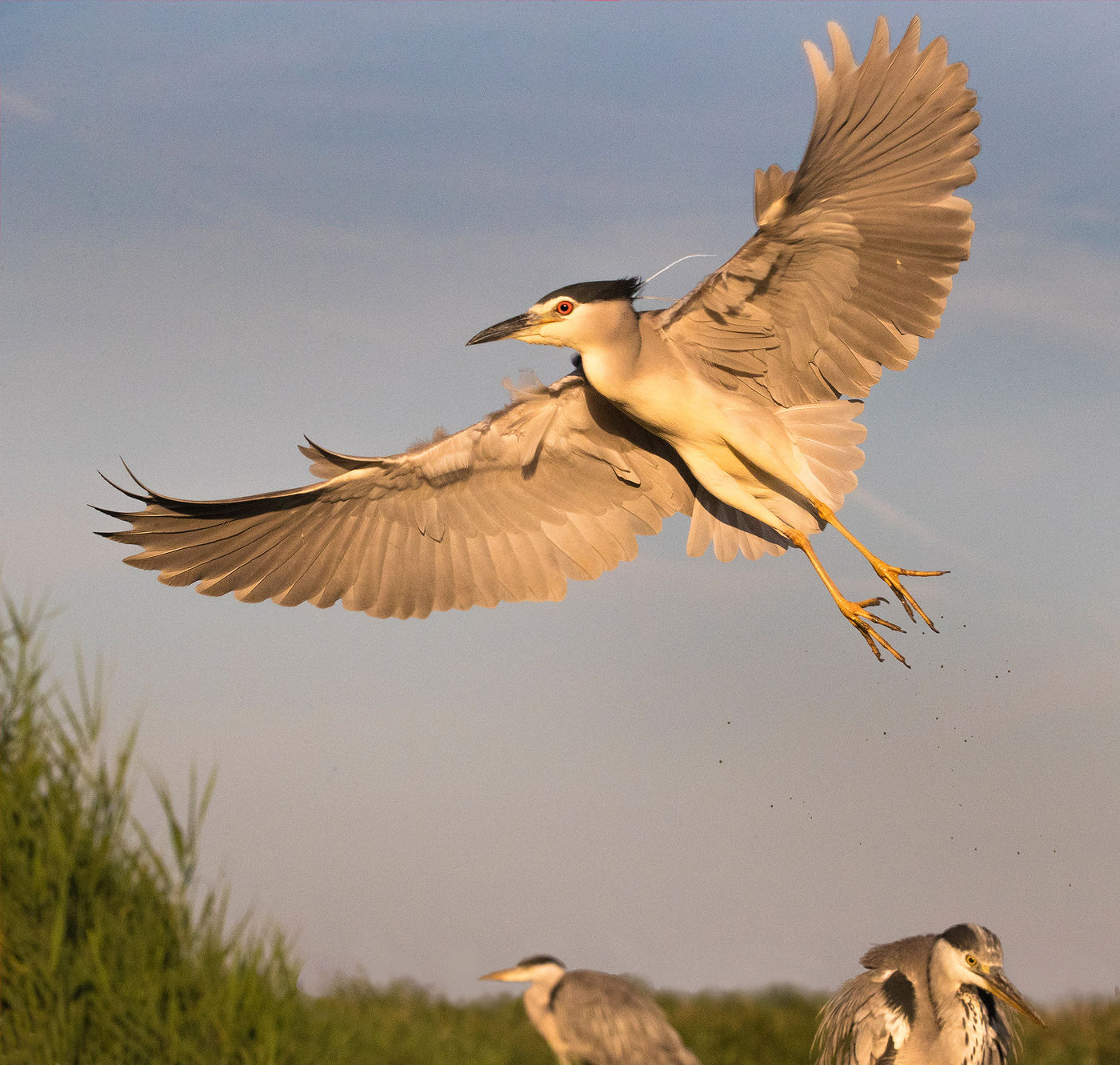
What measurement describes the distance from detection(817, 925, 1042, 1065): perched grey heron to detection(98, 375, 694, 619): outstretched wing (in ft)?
8.72

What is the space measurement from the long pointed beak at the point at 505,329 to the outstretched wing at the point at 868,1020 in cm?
168

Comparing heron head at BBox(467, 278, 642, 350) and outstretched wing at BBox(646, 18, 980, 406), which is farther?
heron head at BBox(467, 278, 642, 350)

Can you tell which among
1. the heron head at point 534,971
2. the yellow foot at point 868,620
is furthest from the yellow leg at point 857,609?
the heron head at point 534,971

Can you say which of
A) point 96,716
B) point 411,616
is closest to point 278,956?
point 96,716

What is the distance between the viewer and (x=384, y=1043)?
4.81 metres

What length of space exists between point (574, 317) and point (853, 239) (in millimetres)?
1351

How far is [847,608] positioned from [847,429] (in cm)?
92

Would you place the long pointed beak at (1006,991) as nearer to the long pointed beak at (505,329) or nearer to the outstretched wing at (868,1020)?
the outstretched wing at (868,1020)

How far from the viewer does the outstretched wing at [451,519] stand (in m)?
5.97

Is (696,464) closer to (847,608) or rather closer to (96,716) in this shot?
(847,608)

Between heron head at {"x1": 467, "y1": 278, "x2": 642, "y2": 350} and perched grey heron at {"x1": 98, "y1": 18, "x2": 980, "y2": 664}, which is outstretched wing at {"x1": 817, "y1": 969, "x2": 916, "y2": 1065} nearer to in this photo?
perched grey heron at {"x1": 98, "y1": 18, "x2": 980, "y2": 664}

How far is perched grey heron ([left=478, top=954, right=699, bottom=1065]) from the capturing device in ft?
16.3

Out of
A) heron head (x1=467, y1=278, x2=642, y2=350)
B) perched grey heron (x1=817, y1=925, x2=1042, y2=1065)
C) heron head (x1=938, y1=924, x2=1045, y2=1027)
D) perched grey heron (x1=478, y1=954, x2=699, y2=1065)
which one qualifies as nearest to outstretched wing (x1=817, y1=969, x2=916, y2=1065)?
perched grey heron (x1=817, y1=925, x2=1042, y2=1065)

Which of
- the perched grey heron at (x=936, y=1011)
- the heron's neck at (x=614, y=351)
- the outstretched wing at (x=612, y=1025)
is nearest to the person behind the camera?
the perched grey heron at (x=936, y=1011)
